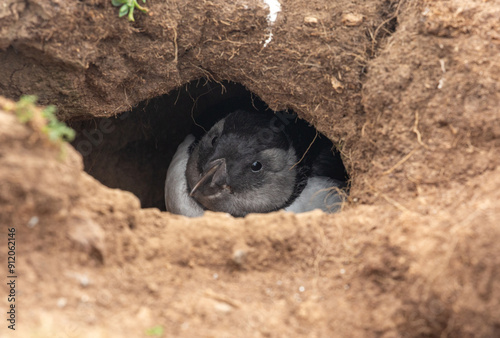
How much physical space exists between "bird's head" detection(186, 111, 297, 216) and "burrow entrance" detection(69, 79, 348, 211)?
32 cm

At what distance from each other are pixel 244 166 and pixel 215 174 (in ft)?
0.77

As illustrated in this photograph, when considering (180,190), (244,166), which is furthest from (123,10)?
(180,190)

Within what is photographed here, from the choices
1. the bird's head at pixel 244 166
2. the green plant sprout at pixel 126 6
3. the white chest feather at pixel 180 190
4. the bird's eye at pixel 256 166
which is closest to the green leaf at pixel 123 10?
the green plant sprout at pixel 126 6

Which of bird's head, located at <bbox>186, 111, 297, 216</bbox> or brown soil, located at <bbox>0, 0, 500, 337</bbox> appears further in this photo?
bird's head, located at <bbox>186, 111, 297, 216</bbox>

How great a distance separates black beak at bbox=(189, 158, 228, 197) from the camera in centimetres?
359

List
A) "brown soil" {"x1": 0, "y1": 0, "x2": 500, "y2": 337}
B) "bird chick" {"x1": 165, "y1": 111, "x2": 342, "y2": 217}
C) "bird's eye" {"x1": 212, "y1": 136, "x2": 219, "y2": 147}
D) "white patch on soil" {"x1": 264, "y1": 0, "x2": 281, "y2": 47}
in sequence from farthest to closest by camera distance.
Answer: "bird's eye" {"x1": 212, "y1": 136, "x2": 219, "y2": 147} < "bird chick" {"x1": 165, "y1": 111, "x2": 342, "y2": 217} < "white patch on soil" {"x1": 264, "y1": 0, "x2": 281, "y2": 47} < "brown soil" {"x1": 0, "y1": 0, "x2": 500, "y2": 337}

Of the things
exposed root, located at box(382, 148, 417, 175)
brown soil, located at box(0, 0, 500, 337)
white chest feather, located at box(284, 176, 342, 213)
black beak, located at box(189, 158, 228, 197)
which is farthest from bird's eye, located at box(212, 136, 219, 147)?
exposed root, located at box(382, 148, 417, 175)

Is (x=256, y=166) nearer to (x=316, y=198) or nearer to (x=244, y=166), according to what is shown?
(x=244, y=166)

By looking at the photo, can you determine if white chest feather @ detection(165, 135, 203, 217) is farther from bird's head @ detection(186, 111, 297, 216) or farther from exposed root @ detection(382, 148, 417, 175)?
exposed root @ detection(382, 148, 417, 175)

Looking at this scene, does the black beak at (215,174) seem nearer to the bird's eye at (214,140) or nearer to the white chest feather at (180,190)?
the bird's eye at (214,140)

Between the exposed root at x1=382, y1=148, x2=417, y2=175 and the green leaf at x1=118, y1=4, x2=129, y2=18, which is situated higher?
the green leaf at x1=118, y1=4, x2=129, y2=18

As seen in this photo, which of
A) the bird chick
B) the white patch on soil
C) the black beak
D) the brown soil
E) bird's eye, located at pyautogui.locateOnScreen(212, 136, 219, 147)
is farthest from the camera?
bird's eye, located at pyautogui.locateOnScreen(212, 136, 219, 147)

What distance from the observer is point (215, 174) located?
364 cm

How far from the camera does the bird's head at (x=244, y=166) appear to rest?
12.1 feet
